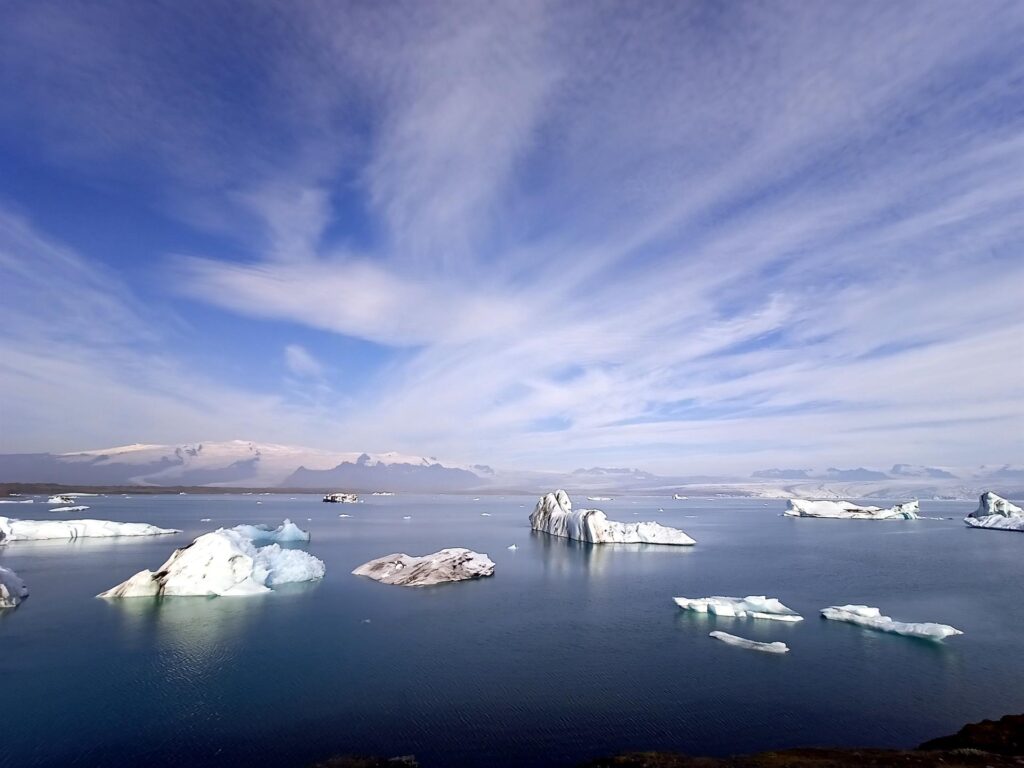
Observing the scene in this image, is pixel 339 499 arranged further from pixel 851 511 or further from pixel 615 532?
pixel 851 511

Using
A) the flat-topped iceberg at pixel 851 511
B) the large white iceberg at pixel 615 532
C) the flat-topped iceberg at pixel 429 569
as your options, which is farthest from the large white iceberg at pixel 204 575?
the flat-topped iceberg at pixel 851 511

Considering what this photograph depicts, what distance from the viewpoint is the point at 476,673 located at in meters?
19.7

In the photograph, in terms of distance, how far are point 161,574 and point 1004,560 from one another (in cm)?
6954

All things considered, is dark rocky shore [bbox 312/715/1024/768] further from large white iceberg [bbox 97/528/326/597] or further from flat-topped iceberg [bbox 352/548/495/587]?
flat-topped iceberg [bbox 352/548/495/587]

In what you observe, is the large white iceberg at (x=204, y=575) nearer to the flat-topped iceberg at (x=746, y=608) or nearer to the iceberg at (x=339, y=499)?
the flat-topped iceberg at (x=746, y=608)

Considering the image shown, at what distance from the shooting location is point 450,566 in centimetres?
3803

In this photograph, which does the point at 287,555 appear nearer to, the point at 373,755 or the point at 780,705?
the point at 373,755

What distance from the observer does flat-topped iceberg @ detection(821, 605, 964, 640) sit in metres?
24.0

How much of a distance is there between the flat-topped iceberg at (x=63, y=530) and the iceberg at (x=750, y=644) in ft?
204

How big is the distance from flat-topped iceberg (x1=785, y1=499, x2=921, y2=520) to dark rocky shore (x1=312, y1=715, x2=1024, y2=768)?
11507 cm

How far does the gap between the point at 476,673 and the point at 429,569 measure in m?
18.3

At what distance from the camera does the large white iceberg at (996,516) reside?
87.8 metres

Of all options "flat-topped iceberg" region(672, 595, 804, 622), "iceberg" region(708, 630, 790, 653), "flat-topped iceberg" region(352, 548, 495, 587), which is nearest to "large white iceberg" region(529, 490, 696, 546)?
"flat-topped iceberg" region(352, 548, 495, 587)

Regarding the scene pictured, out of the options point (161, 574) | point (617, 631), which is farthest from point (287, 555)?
point (617, 631)
